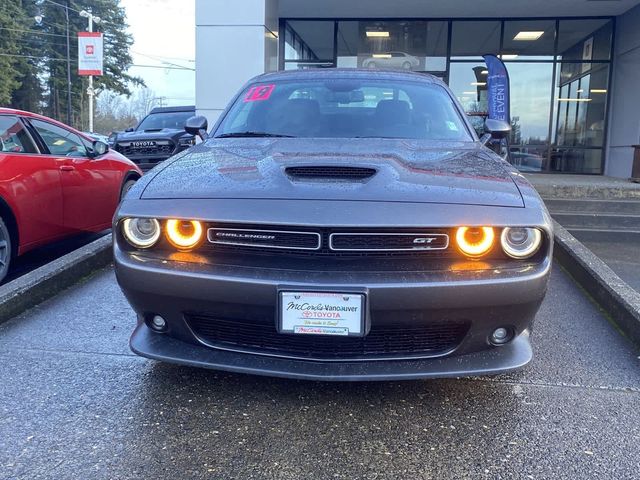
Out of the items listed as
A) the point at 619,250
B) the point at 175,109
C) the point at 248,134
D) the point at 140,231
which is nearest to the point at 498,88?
the point at 619,250

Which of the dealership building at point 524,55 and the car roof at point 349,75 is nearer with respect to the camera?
the car roof at point 349,75

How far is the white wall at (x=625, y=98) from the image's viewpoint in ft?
37.4

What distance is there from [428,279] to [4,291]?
282cm

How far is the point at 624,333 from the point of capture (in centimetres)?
336

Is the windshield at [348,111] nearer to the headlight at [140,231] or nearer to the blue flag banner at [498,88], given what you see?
the headlight at [140,231]

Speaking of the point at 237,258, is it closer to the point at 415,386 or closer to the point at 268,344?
the point at 268,344

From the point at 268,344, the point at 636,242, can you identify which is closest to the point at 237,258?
the point at 268,344

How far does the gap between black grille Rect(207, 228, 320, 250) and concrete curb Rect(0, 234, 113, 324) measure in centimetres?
192

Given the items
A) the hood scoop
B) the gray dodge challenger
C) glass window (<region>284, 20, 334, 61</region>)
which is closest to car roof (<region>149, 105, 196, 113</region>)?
glass window (<region>284, 20, 334, 61</region>)

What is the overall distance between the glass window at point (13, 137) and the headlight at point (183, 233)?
2875 mm

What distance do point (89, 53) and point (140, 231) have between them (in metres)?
31.1

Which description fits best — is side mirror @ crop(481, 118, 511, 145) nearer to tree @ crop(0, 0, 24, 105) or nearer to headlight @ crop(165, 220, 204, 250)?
headlight @ crop(165, 220, 204, 250)

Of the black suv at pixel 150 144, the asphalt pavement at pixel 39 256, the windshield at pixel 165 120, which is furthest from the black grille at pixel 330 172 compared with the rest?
the windshield at pixel 165 120

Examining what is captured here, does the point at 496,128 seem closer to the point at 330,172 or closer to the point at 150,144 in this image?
the point at 330,172
